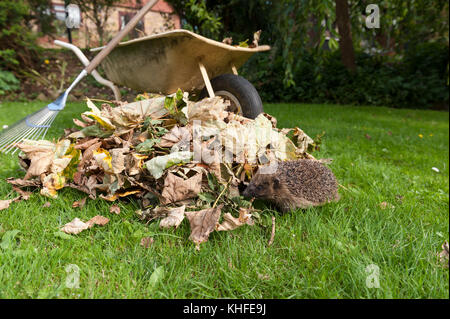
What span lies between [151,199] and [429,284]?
128 centimetres

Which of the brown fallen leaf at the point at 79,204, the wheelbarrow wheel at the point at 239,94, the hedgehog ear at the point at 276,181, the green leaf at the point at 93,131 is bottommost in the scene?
the brown fallen leaf at the point at 79,204

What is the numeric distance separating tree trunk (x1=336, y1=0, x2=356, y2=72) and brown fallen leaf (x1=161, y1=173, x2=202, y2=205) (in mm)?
4797

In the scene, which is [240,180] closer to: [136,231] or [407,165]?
[136,231]

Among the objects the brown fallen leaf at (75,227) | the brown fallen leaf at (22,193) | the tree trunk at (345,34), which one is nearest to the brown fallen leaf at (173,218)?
the brown fallen leaf at (75,227)

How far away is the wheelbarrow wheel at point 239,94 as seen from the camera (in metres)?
2.27

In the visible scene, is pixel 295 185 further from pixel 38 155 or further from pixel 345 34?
pixel 345 34

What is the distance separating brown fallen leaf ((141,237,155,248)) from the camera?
1.32m

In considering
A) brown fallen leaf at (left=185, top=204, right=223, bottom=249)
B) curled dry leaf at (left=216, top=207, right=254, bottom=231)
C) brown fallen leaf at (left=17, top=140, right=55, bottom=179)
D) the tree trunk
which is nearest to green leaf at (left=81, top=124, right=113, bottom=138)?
brown fallen leaf at (left=17, top=140, right=55, bottom=179)

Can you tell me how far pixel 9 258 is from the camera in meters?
1.14

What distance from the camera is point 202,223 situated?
1.36 m

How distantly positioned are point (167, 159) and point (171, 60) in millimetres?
1136

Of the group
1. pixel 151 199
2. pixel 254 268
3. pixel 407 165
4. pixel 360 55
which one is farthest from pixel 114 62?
pixel 360 55

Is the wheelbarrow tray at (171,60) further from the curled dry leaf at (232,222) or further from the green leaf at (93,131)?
the curled dry leaf at (232,222)

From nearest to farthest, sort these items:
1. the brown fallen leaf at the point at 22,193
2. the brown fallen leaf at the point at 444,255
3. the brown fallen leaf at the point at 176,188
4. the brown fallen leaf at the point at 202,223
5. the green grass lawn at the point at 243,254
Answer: the green grass lawn at the point at 243,254, the brown fallen leaf at the point at 444,255, the brown fallen leaf at the point at 202,223, the brown fallen leaf at the point at 176,188, the brown fallen leaf at the point at 22,193
